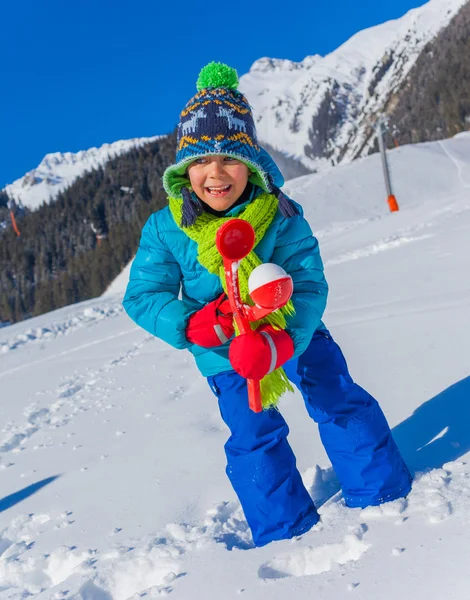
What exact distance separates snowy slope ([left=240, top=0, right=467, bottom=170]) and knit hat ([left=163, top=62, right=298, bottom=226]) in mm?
124889

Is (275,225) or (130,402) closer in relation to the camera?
(275,225)

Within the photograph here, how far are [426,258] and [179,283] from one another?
431cm

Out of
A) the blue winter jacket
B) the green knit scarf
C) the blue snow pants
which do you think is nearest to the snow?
the blue snow pants

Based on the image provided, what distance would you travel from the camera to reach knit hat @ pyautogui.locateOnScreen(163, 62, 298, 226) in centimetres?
190

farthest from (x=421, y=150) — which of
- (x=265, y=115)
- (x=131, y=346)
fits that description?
(x=265, y=115)

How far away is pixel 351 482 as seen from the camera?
1.80 m

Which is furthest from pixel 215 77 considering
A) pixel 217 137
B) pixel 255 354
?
pixel 255 354

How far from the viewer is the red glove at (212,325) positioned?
1.69 metres

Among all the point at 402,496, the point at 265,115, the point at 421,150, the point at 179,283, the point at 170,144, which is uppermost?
the point at 265,115

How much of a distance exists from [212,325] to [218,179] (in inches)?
19.7

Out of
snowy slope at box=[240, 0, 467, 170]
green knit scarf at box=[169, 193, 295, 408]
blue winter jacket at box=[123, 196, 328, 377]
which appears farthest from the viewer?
snowy slope at box=[240, 0, 467, 170]

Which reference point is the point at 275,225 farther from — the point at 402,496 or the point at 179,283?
the point at 402,496

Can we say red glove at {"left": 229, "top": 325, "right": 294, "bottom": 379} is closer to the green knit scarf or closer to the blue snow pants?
the green knit scarf

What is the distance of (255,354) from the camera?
145 cm
